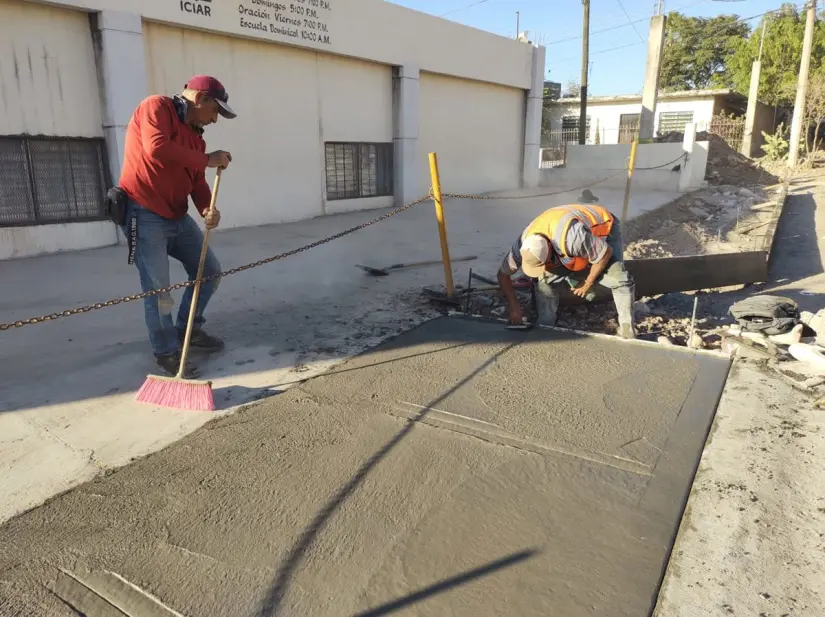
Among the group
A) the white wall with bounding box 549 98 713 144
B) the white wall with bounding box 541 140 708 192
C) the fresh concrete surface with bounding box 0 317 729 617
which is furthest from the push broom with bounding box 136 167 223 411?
the white wall with bounding box 549 98 713 144

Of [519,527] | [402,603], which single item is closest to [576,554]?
[519,527]

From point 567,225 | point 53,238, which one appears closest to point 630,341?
point 567,225

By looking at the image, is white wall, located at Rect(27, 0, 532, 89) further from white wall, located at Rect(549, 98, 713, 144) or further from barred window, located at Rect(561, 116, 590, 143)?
white wall, located at Rect(549, 98, 713, 144)

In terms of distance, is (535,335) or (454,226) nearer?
(535,335)

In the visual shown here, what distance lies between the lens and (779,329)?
4.17 m

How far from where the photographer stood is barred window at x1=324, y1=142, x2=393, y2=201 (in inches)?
452

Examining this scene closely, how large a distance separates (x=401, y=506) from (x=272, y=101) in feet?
29.7

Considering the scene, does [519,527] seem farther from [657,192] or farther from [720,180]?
[720,180]

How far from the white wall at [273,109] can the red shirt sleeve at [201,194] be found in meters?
5.38

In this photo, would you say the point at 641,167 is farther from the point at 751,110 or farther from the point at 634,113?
the point at 634,113

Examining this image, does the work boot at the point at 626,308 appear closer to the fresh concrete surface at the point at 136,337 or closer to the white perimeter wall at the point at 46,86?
the fresh concrete surface at the point at 136,337

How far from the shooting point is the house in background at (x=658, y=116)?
2505 centimetres

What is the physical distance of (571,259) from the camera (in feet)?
14.1

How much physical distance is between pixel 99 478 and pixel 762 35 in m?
32.2
